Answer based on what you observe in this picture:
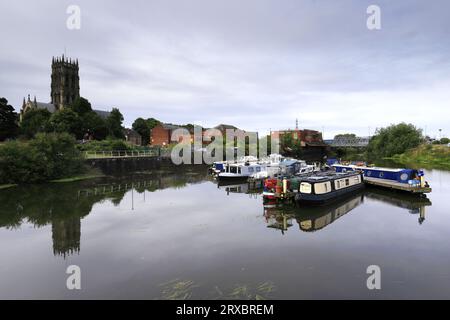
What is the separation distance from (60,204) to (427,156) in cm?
8151

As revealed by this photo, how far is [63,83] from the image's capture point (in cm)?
10194

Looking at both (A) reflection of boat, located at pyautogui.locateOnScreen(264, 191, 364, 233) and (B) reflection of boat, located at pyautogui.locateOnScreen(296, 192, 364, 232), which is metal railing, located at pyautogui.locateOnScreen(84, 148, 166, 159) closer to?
(A) reflection of boat, located at pyautogui.locateOnScreen(264, 191, 364, 233)

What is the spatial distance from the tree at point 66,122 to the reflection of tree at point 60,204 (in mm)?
32631

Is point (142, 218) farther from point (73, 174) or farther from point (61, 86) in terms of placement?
point (61, 86)

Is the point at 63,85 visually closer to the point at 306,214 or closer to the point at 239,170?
the point at 239,170

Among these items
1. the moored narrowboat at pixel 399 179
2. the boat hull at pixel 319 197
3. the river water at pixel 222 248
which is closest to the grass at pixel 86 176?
the river water at pixel 222 248

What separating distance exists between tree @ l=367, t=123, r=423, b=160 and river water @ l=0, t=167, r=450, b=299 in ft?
226

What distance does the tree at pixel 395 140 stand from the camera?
276 ft

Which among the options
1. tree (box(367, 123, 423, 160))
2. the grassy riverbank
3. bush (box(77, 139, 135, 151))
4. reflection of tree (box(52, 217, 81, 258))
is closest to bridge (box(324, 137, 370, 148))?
tree (box(367, 123, 423, 160))

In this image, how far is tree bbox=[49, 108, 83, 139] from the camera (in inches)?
2427

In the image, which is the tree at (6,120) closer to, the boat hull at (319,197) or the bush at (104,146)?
the bush at (104,146)

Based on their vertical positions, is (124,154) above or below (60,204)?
above

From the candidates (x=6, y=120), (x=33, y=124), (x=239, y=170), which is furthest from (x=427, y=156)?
(x=6, y=120)
